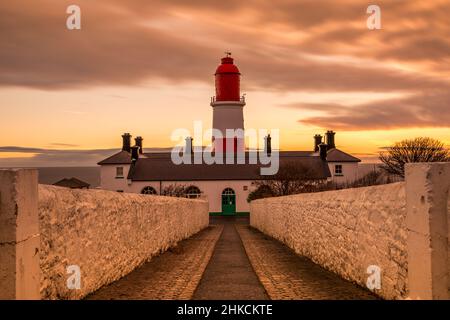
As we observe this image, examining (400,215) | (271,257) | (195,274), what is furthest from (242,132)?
(400,215)

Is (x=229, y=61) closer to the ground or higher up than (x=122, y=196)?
higher up

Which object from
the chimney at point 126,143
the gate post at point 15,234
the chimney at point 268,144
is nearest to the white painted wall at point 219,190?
the chimney at point 126,143

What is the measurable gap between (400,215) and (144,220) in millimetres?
7409

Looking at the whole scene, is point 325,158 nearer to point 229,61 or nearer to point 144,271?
point 229,61

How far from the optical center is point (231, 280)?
401 inches

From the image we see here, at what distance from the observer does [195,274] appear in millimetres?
11047

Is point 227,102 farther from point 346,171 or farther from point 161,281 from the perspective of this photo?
point 161,281

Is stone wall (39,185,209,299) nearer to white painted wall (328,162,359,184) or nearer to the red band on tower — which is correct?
the red band on tower

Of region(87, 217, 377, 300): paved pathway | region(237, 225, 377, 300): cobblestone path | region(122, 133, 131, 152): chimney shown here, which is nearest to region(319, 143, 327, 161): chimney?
region(122, 133, 131, 152): chimney

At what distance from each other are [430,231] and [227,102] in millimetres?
51836

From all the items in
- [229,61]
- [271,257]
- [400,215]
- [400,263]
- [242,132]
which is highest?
[229,61]

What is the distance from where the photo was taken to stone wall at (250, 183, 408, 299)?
22.6ft

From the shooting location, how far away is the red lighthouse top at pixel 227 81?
184 feet
